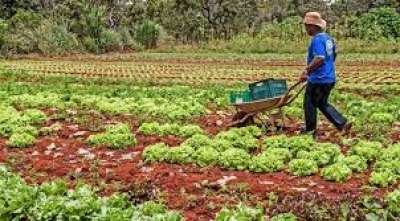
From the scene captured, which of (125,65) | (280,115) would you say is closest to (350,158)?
(280,115)

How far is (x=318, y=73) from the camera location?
10117 mm

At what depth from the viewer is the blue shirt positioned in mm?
9875

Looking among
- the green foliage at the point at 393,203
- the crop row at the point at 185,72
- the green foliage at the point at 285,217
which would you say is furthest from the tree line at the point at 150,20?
the green foliage at the point at 285,217

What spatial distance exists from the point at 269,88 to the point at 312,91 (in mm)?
744

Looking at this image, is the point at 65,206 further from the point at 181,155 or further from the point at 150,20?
the point at 150,20

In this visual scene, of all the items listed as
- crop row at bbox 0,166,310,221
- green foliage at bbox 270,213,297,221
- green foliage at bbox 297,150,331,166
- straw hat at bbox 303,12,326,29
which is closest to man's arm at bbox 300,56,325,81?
straw hat at bbox 303,12,326,29

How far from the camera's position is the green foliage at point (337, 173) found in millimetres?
8086

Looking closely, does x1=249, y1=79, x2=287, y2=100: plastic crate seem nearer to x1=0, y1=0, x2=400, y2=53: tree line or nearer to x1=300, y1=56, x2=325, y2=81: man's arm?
x1=300, y1=56, x2=325, y2=81: man's arm

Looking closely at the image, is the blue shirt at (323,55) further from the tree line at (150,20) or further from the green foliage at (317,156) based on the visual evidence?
the tree line at (150,20)

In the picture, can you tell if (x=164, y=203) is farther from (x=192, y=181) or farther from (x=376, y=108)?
(x=376, y=108)

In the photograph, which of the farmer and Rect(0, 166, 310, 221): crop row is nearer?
Rect(0, 166, 310, 221): crop row

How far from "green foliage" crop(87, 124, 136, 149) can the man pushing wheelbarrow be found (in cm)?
179

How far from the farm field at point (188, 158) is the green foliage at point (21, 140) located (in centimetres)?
2

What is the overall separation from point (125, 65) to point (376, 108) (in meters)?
16.4
